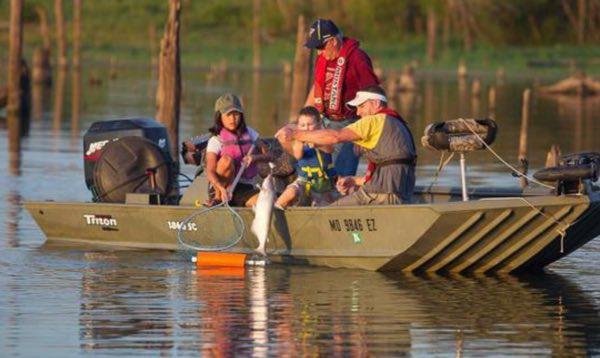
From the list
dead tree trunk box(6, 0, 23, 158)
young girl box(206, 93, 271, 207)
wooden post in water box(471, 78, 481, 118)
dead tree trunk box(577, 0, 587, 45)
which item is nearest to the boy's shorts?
young girl box(206, 93, 271, 207)

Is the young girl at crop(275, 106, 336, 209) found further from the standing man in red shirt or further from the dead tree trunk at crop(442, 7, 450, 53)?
the dead tree trunk at crop(442, 7, 450, 53)

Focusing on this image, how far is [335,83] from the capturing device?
728 inches

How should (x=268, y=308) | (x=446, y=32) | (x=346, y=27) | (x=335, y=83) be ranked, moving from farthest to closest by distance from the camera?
(x=346, y=27)
(x=446, y=32)
(x=335, y=83)
(x=268, y=308)

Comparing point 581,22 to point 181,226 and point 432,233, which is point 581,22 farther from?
point 432,233

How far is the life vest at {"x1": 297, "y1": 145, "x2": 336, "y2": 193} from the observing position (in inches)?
688

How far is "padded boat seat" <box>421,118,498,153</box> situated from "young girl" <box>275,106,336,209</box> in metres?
1.11

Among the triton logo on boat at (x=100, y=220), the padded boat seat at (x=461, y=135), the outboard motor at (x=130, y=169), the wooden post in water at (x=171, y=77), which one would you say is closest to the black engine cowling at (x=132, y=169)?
the outboard motor at (x=130, y=169)

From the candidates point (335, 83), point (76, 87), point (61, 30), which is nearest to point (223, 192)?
point (335, 83)

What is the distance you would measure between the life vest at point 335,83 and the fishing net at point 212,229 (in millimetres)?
1447

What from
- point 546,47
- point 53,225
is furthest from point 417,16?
point 53,225

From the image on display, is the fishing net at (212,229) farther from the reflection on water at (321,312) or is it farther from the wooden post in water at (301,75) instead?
the wooden post in water at (301,75)

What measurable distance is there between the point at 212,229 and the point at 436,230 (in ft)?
8.63

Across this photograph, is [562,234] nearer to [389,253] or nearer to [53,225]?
[389,253]

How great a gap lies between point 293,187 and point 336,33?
1.79 m
